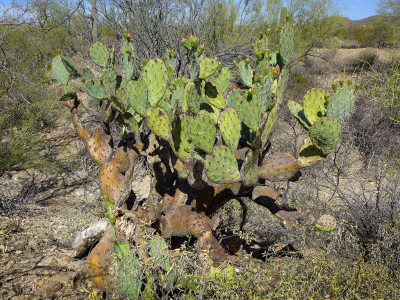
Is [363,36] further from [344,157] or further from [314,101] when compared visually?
[314,101]

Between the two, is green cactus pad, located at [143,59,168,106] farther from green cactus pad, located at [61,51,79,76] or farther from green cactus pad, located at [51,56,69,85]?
green cactus pad, located at [51,56,69,85]

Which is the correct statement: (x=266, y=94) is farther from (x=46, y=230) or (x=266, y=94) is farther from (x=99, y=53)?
(x=46, y=230)

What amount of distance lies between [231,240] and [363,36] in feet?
68.8

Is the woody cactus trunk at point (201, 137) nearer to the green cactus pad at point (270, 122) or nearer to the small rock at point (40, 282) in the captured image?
the green cactus pad at point (270, 122)

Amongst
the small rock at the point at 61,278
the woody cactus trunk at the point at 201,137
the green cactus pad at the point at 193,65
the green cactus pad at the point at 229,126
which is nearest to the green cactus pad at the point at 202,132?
the woody cactus trunk at the point at 201,137

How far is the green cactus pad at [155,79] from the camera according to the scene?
294cm

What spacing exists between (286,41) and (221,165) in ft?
4.45

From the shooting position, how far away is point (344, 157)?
22.5 feet

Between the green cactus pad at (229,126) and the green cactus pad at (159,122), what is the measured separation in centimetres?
51

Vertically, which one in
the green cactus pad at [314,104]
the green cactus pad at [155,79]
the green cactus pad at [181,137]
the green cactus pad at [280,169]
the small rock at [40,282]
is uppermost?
the green cactus pad at [155,79]

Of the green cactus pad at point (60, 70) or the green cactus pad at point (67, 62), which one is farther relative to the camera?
the green cactus pad at point (60, 70)

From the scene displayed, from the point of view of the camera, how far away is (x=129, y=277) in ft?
7.11

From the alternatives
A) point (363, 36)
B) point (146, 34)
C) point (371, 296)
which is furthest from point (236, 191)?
point (363, 36)

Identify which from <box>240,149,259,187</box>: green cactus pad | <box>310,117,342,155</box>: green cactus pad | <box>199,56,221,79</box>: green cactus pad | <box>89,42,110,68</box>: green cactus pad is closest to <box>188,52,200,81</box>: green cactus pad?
<box>199,56,221,79</box>: green cactus pad
